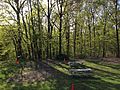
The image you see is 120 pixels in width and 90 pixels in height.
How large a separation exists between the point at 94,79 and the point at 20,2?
21286mm

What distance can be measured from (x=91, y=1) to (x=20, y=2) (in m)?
16.1

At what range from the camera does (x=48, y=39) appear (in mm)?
39094

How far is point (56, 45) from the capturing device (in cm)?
4756

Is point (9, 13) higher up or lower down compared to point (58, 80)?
higher up

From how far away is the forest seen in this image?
20391mm

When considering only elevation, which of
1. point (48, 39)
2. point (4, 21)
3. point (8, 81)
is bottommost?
point (8, 81)

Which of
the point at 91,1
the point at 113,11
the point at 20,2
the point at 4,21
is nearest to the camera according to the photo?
the point at 20,2

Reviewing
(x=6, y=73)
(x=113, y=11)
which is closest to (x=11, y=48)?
(x=113, y=11)

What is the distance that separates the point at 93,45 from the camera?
66.1 m

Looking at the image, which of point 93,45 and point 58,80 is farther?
point 93,45

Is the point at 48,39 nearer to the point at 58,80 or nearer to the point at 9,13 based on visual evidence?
the point at 9,13

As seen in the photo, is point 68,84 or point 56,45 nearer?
point 68,84

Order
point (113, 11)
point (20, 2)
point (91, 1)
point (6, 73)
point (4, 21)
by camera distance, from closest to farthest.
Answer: point (6, 73)
point (20, 2)
point (4, 21)
point (113, 11)
point (91, 1)

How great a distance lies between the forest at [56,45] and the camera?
66.9 feet
